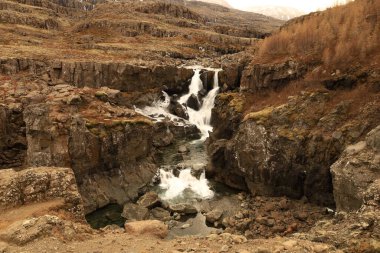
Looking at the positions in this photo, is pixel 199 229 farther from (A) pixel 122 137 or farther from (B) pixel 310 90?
(B) pixel 310 90

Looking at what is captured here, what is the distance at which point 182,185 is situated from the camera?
29281mm

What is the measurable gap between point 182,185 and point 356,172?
46.9 ft

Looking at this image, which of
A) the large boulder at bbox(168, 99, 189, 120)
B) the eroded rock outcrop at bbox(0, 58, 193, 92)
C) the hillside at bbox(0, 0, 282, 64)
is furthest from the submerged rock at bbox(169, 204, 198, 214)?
the hillside at bbox(0, 0, 282, 64)

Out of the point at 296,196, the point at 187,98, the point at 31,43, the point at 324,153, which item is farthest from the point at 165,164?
the point at 31,43

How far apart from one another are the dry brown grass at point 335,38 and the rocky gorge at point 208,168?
57cm

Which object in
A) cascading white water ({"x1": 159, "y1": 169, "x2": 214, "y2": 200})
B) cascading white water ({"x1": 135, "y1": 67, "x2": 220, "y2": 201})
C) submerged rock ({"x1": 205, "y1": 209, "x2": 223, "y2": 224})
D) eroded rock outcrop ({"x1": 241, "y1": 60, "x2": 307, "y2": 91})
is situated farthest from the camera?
Answer: eroded rock outcrop ({"x1": 241, "y1": 60, "x2": 307, "y2": 91})

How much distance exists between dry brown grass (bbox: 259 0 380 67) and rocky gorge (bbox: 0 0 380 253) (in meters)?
0.57

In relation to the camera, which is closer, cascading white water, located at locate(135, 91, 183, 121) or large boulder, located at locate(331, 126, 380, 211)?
large boulder, located at locate(331, 126, 380, 211)

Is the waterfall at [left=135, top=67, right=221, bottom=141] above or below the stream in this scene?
above

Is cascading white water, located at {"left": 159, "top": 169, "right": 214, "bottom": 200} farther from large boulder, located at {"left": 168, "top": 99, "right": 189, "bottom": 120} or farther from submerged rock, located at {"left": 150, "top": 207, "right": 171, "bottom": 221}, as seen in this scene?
large boulder, located at {"left": 168, "top": 99, "right": 189, "bottom": 120}

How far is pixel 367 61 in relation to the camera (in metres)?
25.5

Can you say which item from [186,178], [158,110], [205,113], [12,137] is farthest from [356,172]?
[158,110]

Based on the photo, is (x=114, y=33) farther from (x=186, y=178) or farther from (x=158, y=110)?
(x=186, y=178)

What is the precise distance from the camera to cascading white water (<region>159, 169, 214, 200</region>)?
2770 centimetres
